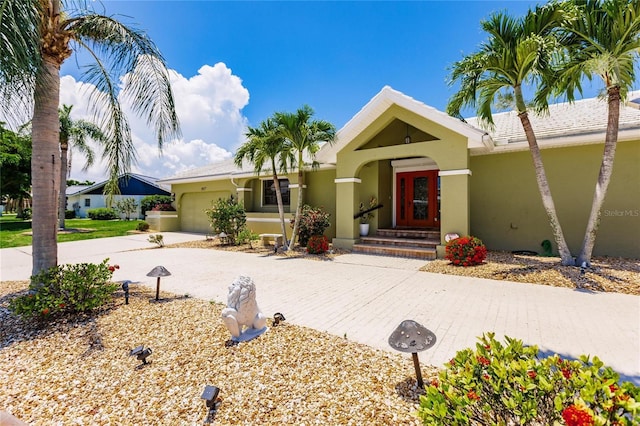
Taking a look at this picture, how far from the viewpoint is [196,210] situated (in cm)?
1995

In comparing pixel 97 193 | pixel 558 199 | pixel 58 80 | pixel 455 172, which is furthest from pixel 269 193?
pixel 97 193

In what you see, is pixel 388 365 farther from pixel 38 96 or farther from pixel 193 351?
pixel 38 96

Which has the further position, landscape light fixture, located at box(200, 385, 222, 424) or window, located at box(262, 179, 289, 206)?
window, located at box(262, 179, 289, 206)

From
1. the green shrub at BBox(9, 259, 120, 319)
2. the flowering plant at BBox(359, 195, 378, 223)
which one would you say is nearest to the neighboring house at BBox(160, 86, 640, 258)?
the flowering plant at BBox(359, 195, 378, 223)

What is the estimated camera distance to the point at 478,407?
1858mm

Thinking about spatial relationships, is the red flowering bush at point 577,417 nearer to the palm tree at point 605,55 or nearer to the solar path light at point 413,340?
the solar path light at point 413,340

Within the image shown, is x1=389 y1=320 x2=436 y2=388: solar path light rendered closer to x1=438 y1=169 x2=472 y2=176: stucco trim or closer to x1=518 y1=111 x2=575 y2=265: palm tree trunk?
x1=518 y1=111 x2=575 y2=265: palm tree trunk

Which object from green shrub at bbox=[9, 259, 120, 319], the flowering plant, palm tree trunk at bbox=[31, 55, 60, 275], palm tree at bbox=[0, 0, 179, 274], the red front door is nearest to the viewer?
palm tree at bbox=[0, 0, 179, 274]

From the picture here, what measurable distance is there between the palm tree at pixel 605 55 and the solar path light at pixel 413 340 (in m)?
7.38

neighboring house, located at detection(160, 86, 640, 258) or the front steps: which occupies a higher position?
neighboring house, located at detection(160, 86, 640, 258)

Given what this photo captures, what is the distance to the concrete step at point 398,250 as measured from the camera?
9.86 metres

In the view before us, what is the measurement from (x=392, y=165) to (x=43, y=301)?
1225cm

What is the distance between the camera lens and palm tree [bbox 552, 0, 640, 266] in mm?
6426

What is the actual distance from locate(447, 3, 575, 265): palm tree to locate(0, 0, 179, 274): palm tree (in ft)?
26.0
